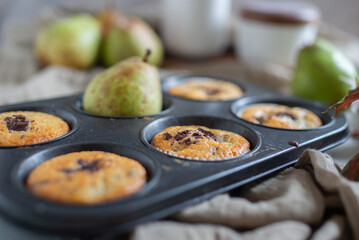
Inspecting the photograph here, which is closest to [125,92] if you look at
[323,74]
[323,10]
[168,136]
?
[168,136]

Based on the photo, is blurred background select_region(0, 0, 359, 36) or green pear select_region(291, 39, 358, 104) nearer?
green pear select_region(291, 39, 358, 104)

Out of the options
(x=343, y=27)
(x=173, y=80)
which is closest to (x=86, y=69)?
(x=173, y=80)

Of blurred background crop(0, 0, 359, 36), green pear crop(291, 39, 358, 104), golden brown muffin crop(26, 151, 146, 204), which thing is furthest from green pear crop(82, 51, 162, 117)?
blurred background crop(0, 0, 359, 36)

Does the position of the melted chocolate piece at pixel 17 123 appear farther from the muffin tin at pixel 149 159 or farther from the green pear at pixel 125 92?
the green pear at pixel 125 92

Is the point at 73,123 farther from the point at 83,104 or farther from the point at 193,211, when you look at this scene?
the point at 193,211

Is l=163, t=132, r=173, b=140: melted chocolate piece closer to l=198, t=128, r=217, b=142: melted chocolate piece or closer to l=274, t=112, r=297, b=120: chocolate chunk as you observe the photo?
l=198, t=128, r=217, b=142: melted chocolate piece

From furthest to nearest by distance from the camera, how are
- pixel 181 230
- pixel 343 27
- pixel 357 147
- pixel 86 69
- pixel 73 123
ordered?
pixel 343 27
pixel 86 69
pixel 357 147
pixel 73 123
pixel 181 230

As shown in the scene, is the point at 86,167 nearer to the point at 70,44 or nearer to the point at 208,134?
the point at 208,134
